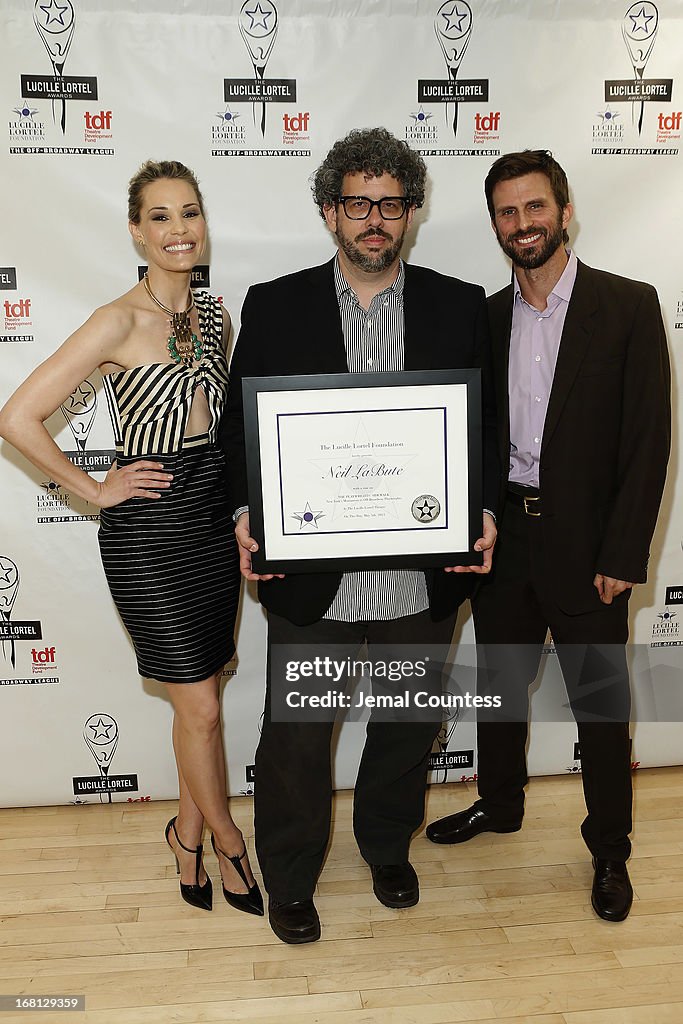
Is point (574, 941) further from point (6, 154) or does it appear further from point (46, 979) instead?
point (6, 154)

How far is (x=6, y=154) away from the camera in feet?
8.43

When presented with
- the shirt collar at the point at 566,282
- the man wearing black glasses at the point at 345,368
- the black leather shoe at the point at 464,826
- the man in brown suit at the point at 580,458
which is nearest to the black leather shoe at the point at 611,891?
the man in brown suit at the point at 580,458

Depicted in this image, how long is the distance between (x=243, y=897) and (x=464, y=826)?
0.74 m

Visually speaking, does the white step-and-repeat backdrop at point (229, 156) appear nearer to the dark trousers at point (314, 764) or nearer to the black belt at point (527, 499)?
the dark trousers at point (314, 764)

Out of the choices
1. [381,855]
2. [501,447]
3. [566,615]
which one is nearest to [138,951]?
[381,855]

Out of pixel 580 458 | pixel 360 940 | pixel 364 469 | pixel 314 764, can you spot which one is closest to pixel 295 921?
pixel 360 940

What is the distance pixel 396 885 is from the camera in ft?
8.02

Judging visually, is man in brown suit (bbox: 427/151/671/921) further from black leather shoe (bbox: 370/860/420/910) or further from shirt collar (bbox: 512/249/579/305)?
black leather shoe (bbox: 370/860/420/910)

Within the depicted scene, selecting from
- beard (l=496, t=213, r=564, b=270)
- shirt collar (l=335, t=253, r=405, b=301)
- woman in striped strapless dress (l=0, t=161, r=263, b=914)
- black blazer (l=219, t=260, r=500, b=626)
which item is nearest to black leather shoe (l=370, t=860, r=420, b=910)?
woman in striped strapless dress (l=0, t=161, r=263, b=914)

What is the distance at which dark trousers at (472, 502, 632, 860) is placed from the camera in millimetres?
2361

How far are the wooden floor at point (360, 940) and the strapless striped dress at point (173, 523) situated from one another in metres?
0.73

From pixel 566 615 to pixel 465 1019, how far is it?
1.01m

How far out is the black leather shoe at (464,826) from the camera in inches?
107

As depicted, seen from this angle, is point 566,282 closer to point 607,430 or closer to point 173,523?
point 607,430
